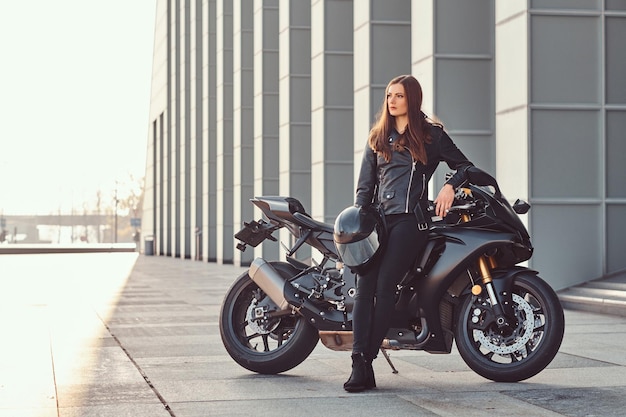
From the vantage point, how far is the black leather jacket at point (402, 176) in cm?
592

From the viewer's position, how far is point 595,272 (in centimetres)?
1292

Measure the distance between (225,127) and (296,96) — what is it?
10771 millimetres

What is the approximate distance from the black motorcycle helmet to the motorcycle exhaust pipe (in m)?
0.77

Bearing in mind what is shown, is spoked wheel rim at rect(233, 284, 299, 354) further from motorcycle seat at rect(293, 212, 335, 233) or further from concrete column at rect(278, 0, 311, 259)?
concrete column at rect(278, 0, 311, 259)

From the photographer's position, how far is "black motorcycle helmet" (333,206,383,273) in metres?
5.85

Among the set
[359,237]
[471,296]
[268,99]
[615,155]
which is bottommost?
[471,296]

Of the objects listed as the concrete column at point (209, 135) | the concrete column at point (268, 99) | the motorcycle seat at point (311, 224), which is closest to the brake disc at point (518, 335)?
the motorcycle seat at point (311, 224)

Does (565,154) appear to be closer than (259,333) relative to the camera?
No

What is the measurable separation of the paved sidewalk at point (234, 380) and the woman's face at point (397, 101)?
1.53 meters

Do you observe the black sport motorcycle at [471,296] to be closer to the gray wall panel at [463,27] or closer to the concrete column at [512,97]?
the concrete column at [512,97]

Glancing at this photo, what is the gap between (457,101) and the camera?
15586 millimetres

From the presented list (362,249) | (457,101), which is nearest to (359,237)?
(362,249)

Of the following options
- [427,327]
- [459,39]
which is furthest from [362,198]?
[459,39]

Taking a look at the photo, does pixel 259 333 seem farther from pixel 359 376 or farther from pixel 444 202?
pixel 444 202
